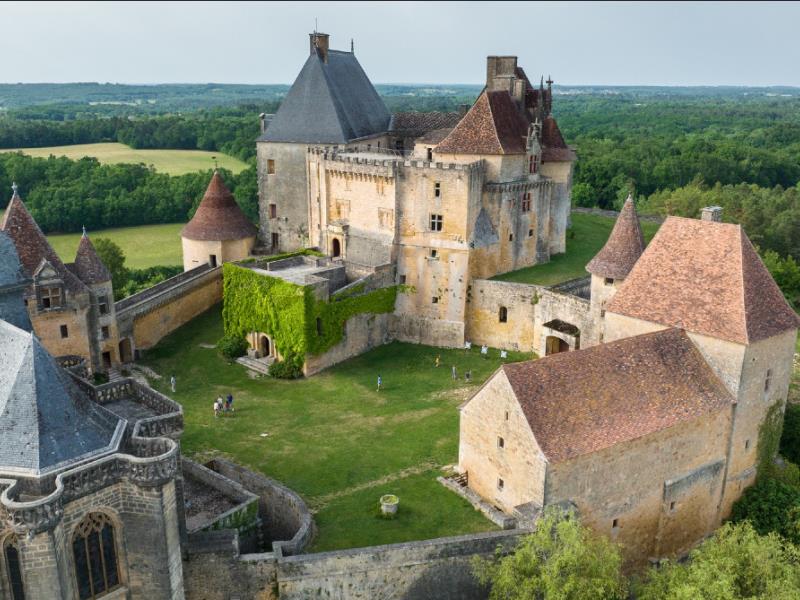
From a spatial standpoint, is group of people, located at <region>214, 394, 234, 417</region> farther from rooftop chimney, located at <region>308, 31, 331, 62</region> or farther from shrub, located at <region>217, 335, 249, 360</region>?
rooftop chimney, located at <region>308, 31, 331, 62</region>

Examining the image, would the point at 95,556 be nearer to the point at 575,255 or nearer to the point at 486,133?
the point at 486,133

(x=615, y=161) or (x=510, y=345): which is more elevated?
(x=615, y=161)

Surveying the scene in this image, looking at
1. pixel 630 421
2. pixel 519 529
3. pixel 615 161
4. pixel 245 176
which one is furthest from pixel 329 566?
pixel 615 161

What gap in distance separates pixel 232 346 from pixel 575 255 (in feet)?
74.1

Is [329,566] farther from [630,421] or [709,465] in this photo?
[709,465]

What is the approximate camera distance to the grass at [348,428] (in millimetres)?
23844

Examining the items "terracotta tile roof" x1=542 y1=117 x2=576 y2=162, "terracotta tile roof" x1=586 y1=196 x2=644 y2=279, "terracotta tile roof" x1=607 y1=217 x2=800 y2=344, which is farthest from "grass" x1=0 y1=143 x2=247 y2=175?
"terracotta tile roof" x1=607 y1=217 x2=800 y2=344

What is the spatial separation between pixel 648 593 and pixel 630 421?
5.15 metres

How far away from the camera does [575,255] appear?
154 ft

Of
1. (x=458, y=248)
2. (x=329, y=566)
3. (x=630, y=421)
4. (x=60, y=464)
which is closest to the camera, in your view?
(x=60, y=464)

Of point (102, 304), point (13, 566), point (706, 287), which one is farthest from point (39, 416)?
point (706, 287)

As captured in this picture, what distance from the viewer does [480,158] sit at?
3953cm

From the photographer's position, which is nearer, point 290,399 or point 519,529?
point 519,529

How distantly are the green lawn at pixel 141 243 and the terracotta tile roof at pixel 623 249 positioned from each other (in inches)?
1672
